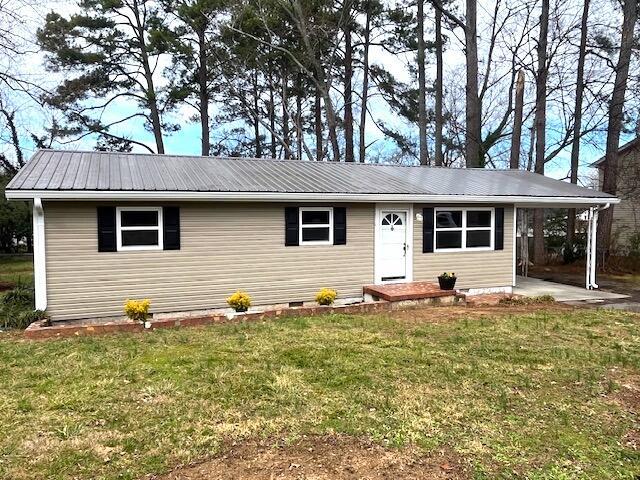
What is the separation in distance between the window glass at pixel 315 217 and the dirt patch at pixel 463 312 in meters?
2.36

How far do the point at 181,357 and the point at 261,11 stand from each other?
1606 cm

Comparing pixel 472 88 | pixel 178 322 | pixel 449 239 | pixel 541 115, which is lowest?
pixel 178 322

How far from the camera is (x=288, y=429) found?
10.7 feet

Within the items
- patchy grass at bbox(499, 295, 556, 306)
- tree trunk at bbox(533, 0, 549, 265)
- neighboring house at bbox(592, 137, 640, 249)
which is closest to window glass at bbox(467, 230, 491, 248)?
patchy grass at bbox(499, 295, 556, 306)

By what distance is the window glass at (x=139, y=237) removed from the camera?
303 inches

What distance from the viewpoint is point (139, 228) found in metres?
7.73

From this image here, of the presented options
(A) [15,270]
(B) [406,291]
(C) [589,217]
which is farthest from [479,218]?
(A) [15,270]

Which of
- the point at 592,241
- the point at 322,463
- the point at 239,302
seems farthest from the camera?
the point at 592,241

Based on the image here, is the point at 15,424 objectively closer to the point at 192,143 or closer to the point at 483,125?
the point at 192,143

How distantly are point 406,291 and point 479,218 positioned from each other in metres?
2.88

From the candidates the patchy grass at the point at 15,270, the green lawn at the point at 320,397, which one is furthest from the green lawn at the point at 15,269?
the green lawn at the point at 320,397

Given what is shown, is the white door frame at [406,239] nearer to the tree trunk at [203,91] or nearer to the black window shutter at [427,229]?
the black window shutter at [427,229]

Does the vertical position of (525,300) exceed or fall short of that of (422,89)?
it falls short

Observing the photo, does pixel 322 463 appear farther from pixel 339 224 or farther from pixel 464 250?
pixel 464 250
